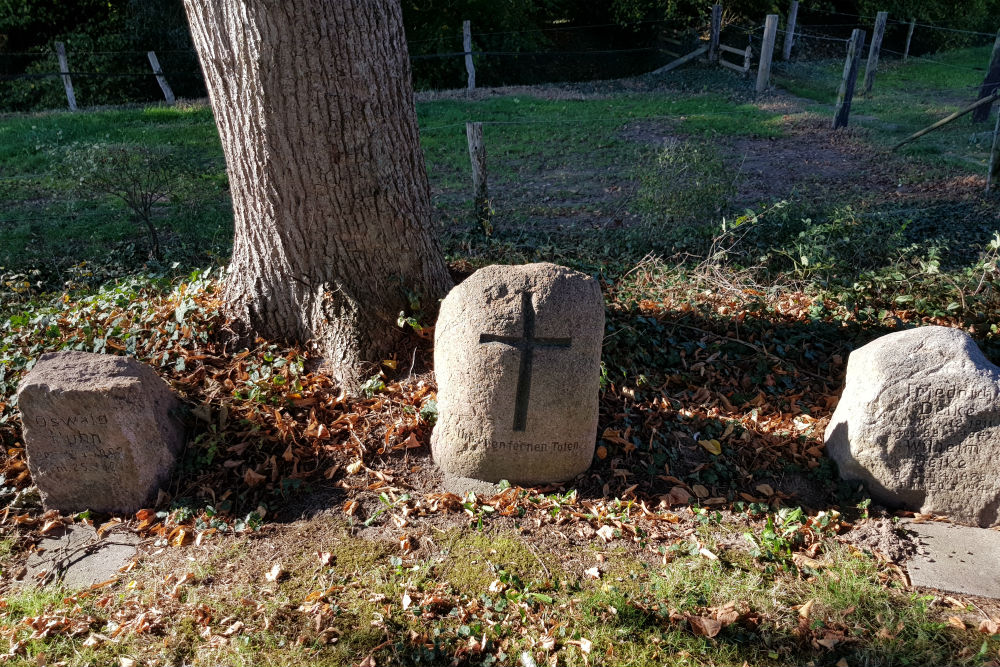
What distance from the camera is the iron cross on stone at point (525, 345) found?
11.6 ft

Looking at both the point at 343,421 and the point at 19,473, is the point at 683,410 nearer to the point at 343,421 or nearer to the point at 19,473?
the point at 343,421

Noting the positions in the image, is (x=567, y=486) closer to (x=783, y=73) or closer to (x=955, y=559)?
(x=955, y=559)

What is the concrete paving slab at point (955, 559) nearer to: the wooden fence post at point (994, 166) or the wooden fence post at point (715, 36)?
the wooden fence post at point (994, 166)

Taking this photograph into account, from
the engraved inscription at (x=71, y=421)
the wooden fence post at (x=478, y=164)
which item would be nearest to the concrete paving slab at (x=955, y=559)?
the engraved inscription at (x=71, y=421)

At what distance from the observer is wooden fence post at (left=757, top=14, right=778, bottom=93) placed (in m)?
13.8

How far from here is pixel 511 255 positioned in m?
6.07

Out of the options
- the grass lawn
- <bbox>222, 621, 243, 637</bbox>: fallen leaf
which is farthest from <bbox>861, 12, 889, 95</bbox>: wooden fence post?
<bbox>222, 621, 243, 637</bbox>: fallen leaf

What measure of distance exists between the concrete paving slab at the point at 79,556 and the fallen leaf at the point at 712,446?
10.4ft

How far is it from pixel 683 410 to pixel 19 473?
13.0 feet

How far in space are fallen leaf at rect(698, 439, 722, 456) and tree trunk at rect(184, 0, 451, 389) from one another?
6.46 ft

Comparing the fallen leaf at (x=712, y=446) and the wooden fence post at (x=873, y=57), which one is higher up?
the wooden fence post at (x=873, y=57)

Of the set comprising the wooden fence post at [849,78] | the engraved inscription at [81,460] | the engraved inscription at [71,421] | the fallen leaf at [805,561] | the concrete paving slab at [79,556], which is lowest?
the concrete paving slab at [79,556]

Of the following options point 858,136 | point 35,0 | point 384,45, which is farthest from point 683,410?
point 35,0

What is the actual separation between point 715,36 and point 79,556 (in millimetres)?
18468
